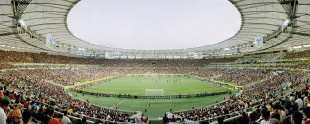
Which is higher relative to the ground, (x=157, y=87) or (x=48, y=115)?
(x=48, y=115)

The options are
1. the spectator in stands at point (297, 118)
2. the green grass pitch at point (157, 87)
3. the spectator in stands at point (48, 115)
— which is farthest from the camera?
the green grass pitch at point (157, 87)

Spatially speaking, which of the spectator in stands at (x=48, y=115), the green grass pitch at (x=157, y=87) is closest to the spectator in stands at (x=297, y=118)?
the spectator in stands at (x=48, y=115)

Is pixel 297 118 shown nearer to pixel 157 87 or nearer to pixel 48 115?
pixel 48 115

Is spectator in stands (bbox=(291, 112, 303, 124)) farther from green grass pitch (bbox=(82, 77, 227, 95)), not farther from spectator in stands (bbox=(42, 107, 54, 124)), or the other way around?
green grass pitch (bbox=(82, 77, 227, 95))

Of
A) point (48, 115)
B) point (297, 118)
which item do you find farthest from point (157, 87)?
point (297, 118)

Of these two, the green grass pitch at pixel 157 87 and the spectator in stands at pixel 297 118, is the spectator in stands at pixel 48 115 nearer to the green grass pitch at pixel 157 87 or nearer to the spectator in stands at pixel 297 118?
the spectator in stands at pixel 297 118

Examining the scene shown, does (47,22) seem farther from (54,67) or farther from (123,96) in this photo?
(54,67)

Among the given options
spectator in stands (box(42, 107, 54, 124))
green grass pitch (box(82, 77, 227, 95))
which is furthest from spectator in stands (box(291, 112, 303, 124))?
green grass pitch (box(82, 77, 227, 95))

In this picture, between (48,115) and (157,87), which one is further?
(157,87)

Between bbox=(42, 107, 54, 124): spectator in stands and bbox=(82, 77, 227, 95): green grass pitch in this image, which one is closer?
bbox=(42, 107, 54, 124): spectator in stands

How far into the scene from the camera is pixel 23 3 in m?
11.6

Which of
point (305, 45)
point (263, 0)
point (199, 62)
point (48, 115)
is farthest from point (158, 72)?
point (48, 115)

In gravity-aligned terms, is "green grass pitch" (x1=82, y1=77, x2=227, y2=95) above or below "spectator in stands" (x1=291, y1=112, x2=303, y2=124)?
below

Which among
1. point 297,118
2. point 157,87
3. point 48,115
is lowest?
point 157,87
